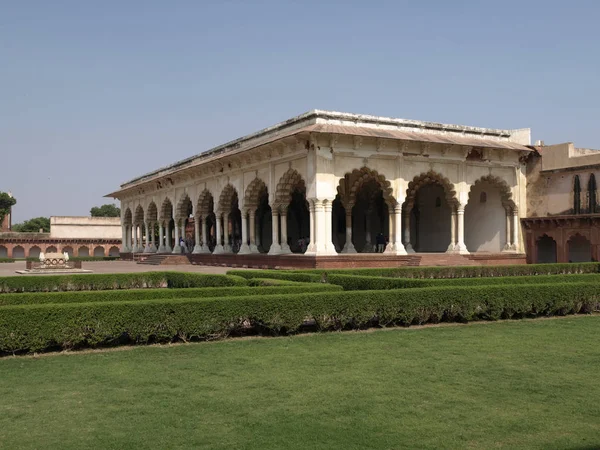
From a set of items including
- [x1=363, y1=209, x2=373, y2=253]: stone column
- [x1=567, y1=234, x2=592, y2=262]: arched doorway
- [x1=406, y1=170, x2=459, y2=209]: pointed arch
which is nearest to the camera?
[x1=567, y1=234, x2=592, y2=262]: arched doorway

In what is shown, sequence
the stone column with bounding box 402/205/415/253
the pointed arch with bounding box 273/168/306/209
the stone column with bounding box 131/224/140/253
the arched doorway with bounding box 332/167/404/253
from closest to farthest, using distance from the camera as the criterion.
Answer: the pointed arch with bounding box 273/168/306/209 < the arched doorway with bounding box 332/167/404/253 < the stone column with bounding box 402/205/415/253 < the stone column with bounding box 131/224/140/253

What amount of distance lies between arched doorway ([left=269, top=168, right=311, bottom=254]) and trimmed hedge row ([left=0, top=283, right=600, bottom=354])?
11455mm

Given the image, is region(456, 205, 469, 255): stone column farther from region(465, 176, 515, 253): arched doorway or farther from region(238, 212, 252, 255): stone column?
region(238, 212, 252, 255): stone column

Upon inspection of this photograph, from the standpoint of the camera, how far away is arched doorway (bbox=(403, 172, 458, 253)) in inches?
976

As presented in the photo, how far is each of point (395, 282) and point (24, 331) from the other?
6.00m

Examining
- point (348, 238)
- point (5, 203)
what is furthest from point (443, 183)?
point (5, 203)

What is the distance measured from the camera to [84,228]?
185 ft

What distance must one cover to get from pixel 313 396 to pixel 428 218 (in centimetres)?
2267

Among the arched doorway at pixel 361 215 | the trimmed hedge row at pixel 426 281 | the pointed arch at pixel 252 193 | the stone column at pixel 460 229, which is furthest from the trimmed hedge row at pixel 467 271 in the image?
the pointed arch at pixel 252 193

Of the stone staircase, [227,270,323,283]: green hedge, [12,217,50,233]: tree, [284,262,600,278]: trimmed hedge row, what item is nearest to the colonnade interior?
the stone staircase

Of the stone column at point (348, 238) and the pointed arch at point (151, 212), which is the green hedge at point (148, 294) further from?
the pointed arch at point (151, 212)

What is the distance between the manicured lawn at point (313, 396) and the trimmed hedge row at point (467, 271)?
6.41 meters

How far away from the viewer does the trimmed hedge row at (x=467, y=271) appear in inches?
554

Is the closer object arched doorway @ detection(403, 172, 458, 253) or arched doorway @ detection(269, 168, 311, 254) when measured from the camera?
arched doorway @ detection(269, 168, 311, 254)
